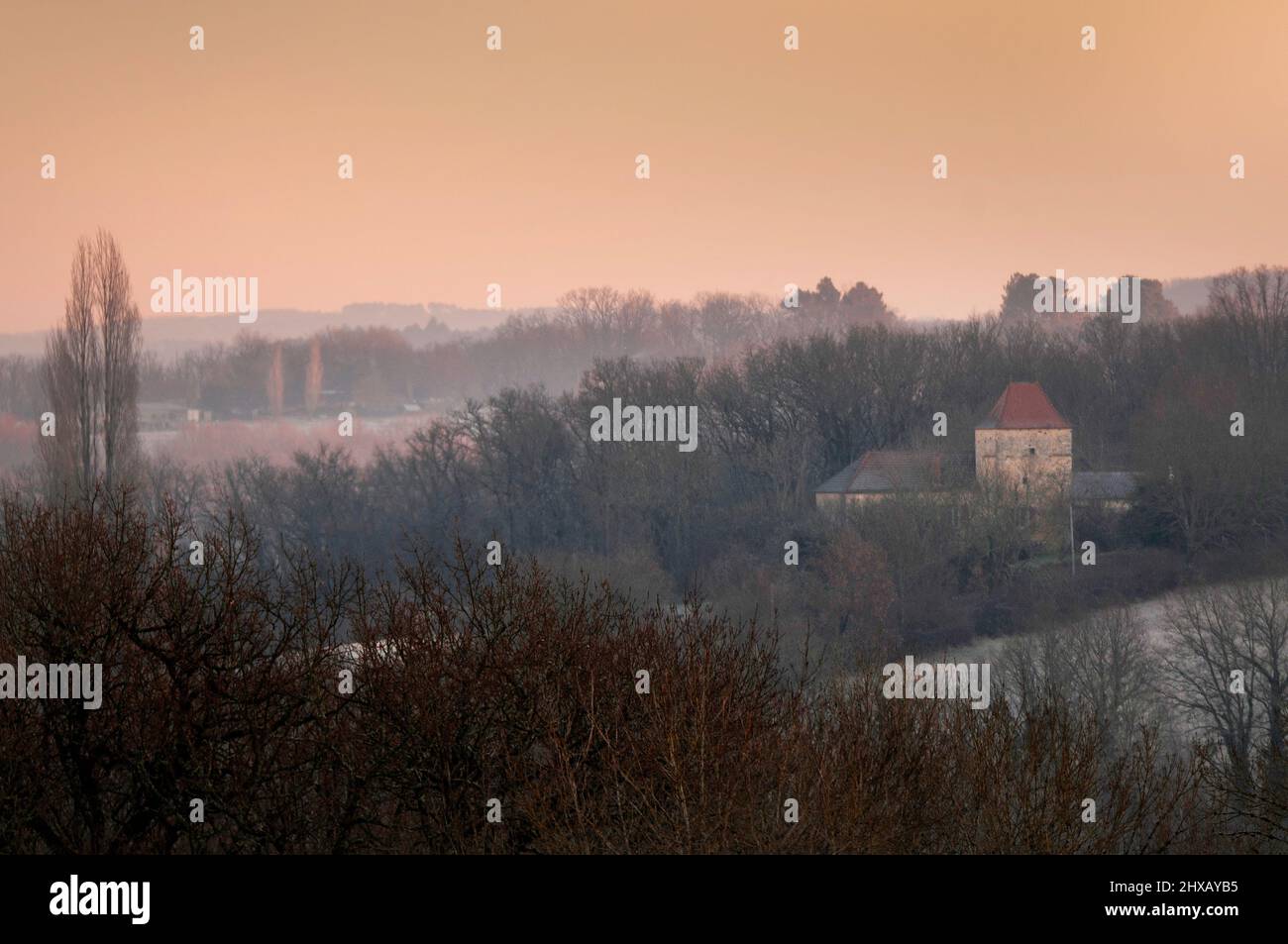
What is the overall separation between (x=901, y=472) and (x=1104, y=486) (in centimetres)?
997

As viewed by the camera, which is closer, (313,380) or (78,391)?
(78,391)

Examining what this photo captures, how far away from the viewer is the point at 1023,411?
84000mm

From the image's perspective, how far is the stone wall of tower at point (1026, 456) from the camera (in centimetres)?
7756

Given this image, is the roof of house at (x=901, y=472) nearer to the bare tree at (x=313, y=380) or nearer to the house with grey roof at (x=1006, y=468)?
the house with grey roof at (x=1006, y=468)

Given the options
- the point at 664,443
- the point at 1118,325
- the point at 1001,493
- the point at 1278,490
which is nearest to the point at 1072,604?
the point at 1001,493

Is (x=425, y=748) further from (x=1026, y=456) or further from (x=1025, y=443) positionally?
(x=1025, y=443)

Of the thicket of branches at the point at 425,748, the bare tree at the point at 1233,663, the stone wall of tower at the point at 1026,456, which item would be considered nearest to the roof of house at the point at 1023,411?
the stone wall of tower at the point at 1026,456

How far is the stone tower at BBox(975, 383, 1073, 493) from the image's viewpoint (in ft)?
255

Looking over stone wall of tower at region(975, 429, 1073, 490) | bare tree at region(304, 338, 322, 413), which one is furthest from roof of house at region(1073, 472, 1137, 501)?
bare tree at region(304, 338, 322, 413)

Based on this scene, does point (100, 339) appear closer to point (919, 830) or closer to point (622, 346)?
point (919, 830)

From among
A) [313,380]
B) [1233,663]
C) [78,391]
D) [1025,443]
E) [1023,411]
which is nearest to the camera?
[1233,663]

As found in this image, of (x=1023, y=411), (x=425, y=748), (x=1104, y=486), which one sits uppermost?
(x=1023, y=411)

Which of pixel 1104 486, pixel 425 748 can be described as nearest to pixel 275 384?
pixel 1104 486

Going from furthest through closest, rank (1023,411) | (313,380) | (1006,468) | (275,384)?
(313,380) < (275,384) < (1023,411) < (1006,468)
